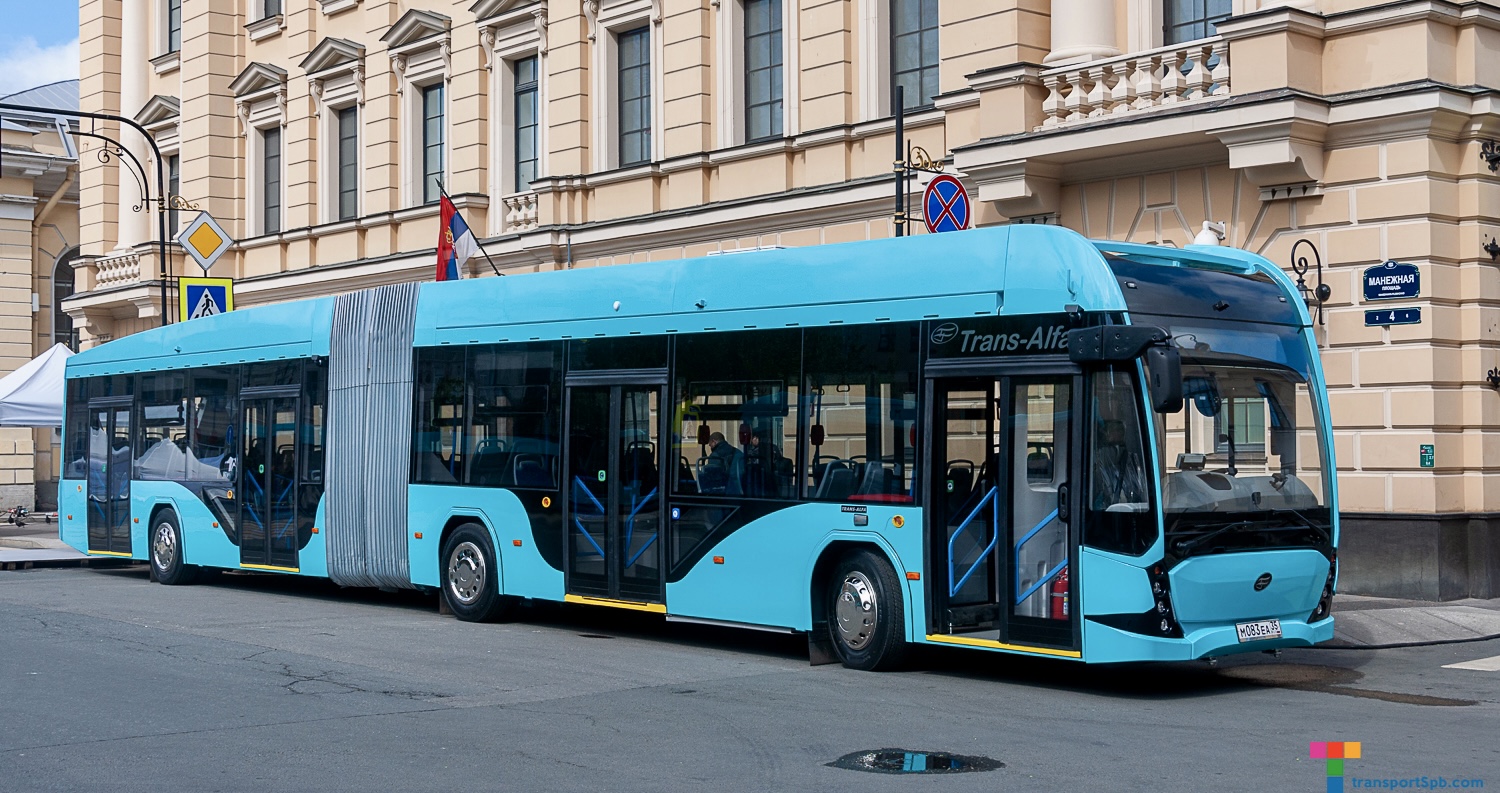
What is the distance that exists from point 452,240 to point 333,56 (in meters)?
8.13

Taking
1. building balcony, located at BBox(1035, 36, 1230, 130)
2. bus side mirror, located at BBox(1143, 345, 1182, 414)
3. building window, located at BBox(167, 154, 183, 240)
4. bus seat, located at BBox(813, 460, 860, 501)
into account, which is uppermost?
building window, located at BBox(167, 154, 183, 240)

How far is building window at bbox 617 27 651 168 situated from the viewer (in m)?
26.0

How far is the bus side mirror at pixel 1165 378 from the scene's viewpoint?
10445 mm

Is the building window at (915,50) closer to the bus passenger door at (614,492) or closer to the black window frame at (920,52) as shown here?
the black window frame at (920,52)

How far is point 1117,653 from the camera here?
10914mm

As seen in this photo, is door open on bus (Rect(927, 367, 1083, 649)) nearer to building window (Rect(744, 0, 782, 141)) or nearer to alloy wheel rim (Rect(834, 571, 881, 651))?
alloy wheel rim (Rect(834, 571, 881, 651))

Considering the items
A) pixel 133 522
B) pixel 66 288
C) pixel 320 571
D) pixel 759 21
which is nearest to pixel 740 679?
pixel 320 571

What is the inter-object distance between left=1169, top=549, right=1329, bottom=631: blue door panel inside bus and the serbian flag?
15916 mm

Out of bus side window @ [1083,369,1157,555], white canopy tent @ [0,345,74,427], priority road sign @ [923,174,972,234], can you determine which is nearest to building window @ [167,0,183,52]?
white canopy tent @ [0,345,74,427]

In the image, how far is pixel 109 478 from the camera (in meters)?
22.2

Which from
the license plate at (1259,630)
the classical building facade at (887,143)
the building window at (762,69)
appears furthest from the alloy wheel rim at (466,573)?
the building window at (762,69)

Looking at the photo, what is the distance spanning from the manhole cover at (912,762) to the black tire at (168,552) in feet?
45.3

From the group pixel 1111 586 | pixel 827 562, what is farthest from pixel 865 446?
pixel 1111 586

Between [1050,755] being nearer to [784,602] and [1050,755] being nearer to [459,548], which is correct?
[784,602]
